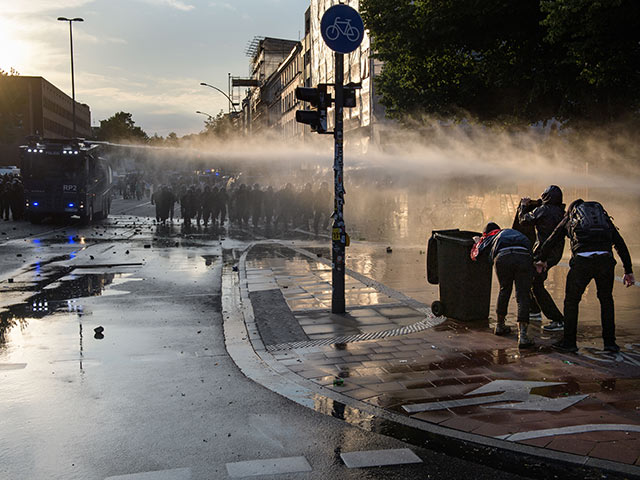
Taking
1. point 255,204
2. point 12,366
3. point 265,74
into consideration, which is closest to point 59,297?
point 12,366

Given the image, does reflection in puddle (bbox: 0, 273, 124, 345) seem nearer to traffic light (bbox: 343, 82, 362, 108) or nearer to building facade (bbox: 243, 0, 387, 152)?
traffic light (bbox: 343, 82, 362, 108)

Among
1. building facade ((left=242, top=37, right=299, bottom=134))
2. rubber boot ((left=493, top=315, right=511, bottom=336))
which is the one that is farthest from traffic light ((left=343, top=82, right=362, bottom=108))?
building facade ((left=242, top=37, right=299, bottom=134))

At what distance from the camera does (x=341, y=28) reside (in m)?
7.61

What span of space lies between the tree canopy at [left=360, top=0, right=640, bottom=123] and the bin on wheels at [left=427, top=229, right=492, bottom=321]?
18.5ft

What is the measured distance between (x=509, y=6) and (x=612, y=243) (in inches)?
385

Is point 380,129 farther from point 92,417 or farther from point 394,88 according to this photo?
point 92,417

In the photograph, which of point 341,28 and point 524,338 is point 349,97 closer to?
point 341,28

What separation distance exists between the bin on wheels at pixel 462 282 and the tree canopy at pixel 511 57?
18.5 ft

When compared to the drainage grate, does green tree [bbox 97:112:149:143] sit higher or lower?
higher

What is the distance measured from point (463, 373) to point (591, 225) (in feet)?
6.41

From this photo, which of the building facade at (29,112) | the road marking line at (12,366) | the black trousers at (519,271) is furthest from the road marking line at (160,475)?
the building facade at (29,112)

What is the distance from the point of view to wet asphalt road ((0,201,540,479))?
145 inches

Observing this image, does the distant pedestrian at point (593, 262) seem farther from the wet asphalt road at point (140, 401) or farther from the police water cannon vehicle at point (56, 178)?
the police water cannon vehicle at point (56, 178)

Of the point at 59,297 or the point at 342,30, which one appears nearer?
the point at 342,30
